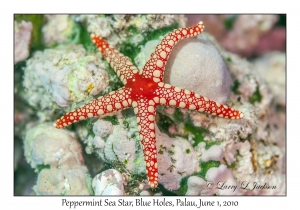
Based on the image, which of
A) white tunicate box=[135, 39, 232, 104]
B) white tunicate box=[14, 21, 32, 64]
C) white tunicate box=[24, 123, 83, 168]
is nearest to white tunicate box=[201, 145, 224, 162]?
white tunicate box=[135, 39, 232, 104]

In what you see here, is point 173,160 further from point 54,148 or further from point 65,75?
point 65,75

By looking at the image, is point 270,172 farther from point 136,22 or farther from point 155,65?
point 136,22

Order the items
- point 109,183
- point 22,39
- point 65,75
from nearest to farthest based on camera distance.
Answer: point 109,183
point 65,75
point 22,39

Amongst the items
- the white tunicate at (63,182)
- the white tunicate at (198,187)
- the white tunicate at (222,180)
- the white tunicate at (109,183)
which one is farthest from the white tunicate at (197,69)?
the white tunicate at (63,182)

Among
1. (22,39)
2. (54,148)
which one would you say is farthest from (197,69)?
(22,39)
